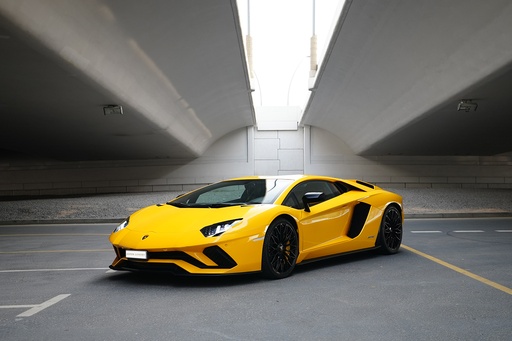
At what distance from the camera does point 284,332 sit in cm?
423

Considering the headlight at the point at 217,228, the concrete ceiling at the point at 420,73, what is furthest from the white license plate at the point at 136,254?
the concrete ceiling at the point at 420,73

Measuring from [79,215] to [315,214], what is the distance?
40.1ft

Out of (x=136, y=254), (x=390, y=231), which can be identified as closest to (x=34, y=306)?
(x=136, y=254)

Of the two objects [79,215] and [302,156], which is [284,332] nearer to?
[79,215]

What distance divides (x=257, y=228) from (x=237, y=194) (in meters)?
1.21

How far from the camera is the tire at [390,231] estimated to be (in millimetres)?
8367

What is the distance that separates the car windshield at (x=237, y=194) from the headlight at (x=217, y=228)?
772 mm

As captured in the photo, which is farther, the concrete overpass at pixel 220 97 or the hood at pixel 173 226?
the concrete overpass at pixel 220 97

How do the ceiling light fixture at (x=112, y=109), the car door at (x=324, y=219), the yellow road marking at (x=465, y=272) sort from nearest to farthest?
the yellow road marking at (x=465, y=272) < the car door at (x=324, y=219) < the ceiling light fixture at (x=112, y=109)

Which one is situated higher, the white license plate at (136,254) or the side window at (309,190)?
the side window at (309,190)

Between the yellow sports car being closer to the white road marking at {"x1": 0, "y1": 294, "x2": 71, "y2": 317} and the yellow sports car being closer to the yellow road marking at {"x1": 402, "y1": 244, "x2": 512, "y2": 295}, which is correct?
the yellow road marking at {"x1": 402, "y1": 244, "x2": 512, "y2": 295}

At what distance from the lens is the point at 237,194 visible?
734 cm

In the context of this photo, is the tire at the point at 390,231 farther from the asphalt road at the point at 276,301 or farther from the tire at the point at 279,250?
the tire at the point at 279,250

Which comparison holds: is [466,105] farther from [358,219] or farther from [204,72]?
[358,219]
